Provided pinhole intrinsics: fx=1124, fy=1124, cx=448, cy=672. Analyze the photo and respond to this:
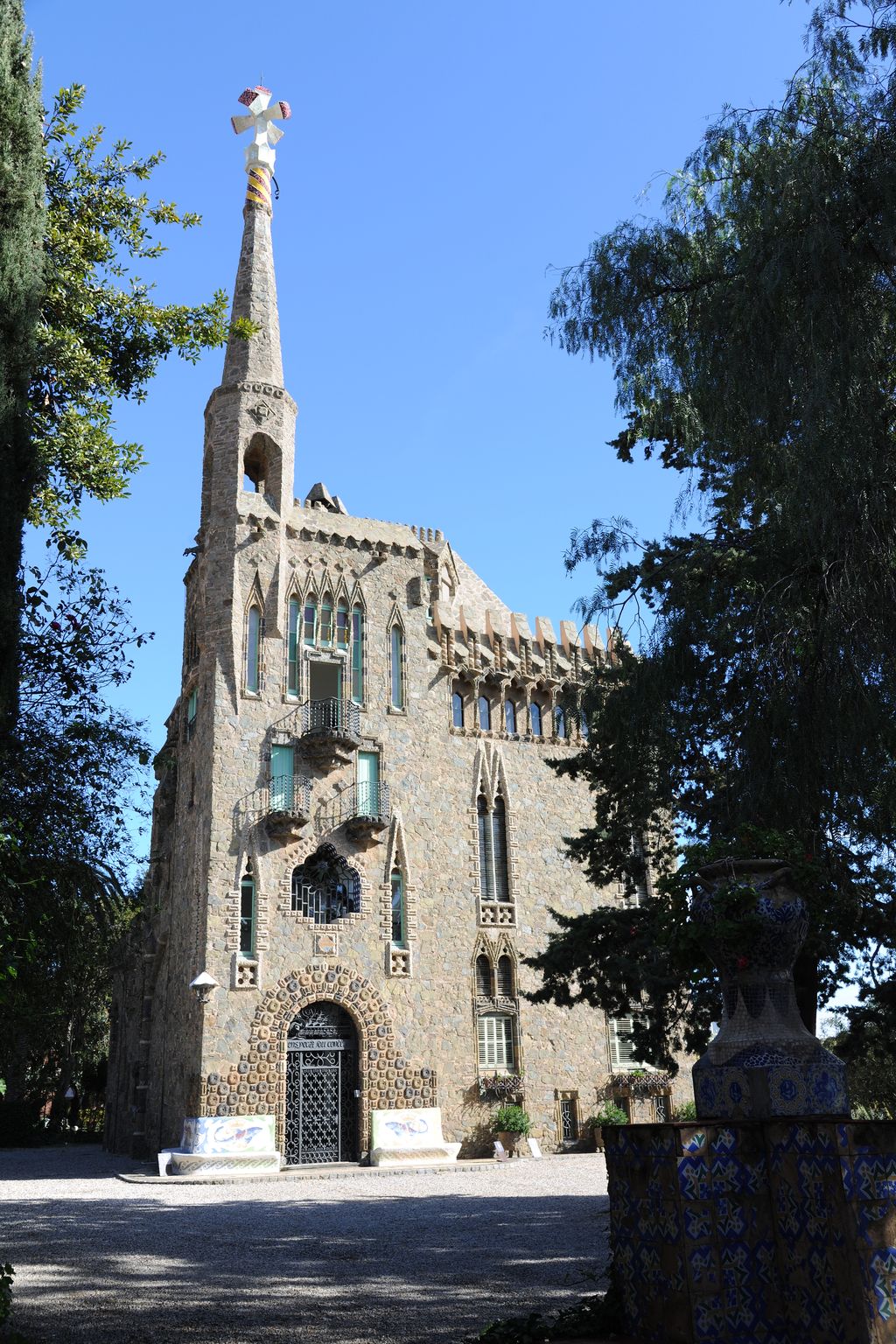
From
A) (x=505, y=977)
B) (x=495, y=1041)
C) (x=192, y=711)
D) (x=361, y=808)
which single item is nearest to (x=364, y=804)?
(x=361, y=808)

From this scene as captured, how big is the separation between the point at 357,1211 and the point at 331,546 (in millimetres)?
19769

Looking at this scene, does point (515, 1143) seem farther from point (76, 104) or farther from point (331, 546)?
point (76, 104)

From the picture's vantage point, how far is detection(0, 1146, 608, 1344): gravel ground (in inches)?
317

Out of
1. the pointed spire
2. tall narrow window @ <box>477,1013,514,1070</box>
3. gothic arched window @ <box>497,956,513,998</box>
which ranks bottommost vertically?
tall narrow window @ <box>477,1013,514,1070</box>

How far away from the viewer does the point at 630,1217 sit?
21.8 feet

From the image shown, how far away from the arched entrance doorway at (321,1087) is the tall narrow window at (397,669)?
854 cm

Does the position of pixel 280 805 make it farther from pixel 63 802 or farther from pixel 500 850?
pixel 63 802

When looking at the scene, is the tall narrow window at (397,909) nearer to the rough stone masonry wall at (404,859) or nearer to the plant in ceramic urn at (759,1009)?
the rough stone masonry wall at (404,859)

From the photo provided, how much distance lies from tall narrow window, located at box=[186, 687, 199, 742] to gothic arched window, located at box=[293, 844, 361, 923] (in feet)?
16.8

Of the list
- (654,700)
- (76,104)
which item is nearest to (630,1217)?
(654,700)

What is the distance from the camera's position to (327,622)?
1249 inches

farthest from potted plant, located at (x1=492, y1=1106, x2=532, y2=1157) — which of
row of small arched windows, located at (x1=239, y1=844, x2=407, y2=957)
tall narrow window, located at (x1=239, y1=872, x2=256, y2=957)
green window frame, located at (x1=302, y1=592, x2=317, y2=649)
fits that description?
green window frame, located at (x1=302, y1=592, x2=317, y2=649)

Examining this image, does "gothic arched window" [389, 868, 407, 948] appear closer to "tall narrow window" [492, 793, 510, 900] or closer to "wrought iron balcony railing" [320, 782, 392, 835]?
"wrought iron balcony railing" [320, 782, 392, 835]

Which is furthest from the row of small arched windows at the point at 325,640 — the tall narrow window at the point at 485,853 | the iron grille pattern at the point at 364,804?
the tall narrow window at the point at 485,853
